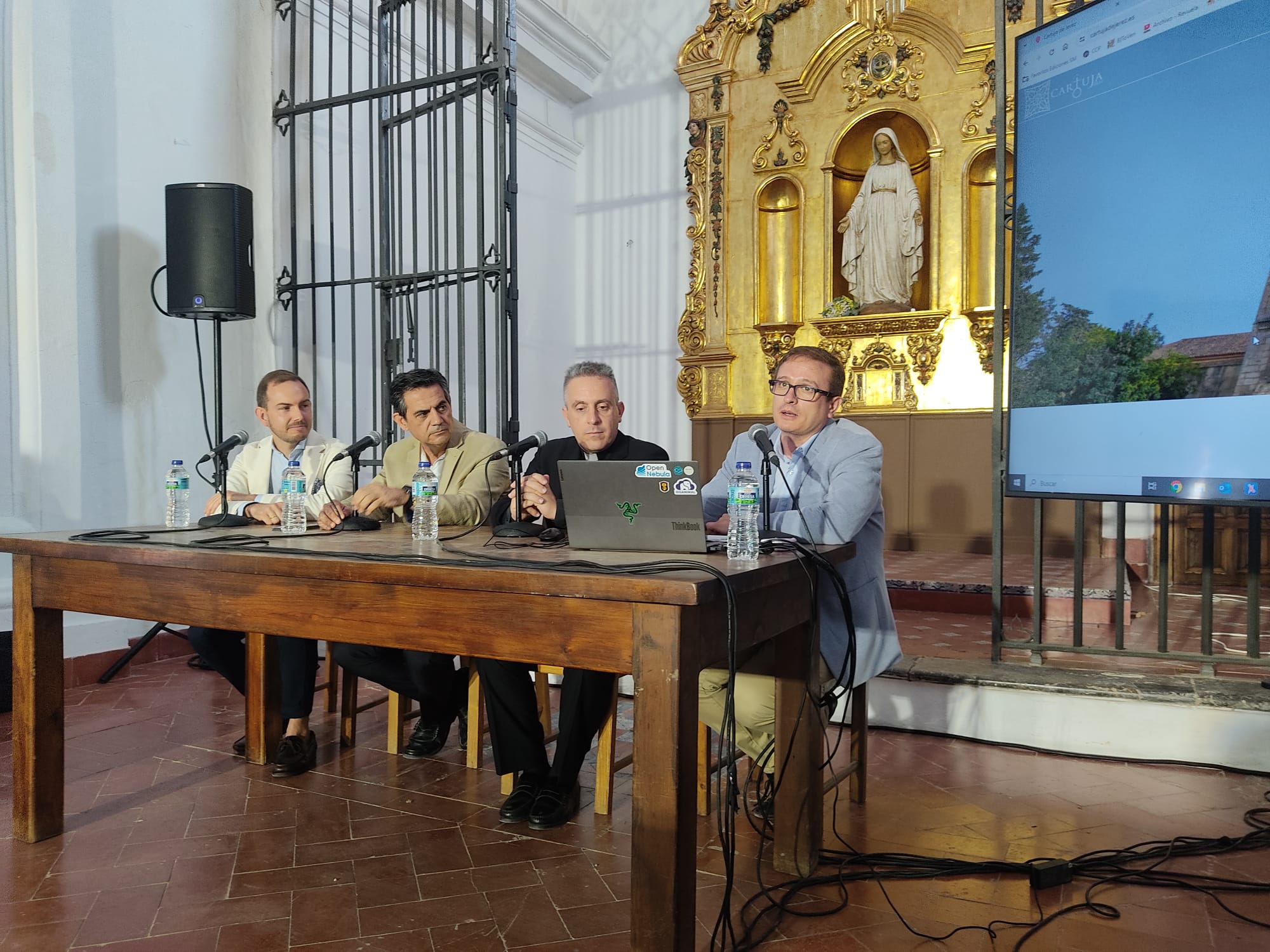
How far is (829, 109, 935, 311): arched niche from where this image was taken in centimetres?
702

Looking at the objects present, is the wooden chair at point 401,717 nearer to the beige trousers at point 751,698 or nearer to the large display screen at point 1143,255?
the beige trousers at point 751,698

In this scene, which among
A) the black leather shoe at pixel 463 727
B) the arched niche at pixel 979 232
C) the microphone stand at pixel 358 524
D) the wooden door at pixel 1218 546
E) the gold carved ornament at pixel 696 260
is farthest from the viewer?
the gold carved ornament at pixel 696 260

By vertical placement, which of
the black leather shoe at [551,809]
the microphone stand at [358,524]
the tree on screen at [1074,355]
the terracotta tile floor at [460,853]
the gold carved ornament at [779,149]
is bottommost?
the terracotta tile floor at [460,853]

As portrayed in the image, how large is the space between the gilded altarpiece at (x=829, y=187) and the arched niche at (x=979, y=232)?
1 cm

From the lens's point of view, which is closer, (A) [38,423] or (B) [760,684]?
(B) [760,684]

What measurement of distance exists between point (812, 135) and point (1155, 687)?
5.29 meters

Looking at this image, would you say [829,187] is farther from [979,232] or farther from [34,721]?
[34,721]

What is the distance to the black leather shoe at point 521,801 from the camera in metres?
2.56

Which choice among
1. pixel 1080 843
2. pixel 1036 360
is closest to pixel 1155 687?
pixel 1080 843

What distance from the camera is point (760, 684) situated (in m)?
2.37

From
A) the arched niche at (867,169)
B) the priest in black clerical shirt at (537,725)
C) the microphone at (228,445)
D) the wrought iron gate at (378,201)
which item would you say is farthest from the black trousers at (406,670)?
the arched niche at (867,169)

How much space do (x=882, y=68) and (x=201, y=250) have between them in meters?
5.05

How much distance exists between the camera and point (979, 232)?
6.78 metres

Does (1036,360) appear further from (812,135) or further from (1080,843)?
(812,135)
